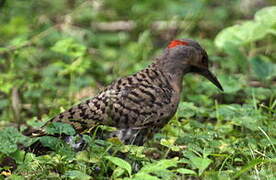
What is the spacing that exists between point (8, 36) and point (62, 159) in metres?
4.98

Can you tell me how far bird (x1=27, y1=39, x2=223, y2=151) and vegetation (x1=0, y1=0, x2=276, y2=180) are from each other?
0.21 m

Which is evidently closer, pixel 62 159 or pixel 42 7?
pixel 62 159

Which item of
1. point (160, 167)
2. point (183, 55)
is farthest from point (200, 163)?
point (183, 55)

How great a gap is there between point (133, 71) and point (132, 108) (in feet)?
8.29

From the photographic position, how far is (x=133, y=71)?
23.3ft

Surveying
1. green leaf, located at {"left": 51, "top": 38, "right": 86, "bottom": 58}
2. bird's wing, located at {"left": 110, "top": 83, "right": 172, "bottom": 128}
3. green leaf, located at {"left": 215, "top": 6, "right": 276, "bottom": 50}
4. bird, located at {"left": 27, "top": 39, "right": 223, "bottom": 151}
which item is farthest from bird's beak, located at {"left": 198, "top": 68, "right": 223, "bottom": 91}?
green leaf, located at {"left": 51, "top": 38, "right": 86, "bottom": 58}

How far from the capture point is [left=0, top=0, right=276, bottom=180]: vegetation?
4023 millimetres

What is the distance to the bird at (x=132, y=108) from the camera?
4.54 metres

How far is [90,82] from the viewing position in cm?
696

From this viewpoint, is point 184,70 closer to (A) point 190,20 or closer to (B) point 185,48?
(B) point 185,48

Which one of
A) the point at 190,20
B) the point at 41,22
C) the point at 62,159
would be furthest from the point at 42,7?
the point at 62,159

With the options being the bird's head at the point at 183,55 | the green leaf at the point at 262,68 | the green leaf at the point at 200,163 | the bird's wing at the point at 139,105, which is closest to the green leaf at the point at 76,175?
the green leaf at the point at 200,163

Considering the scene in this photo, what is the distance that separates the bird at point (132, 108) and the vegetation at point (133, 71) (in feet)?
0.67

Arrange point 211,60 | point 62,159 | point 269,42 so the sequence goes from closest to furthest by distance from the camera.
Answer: point 62,159 → point 211,60 → point 269,42
